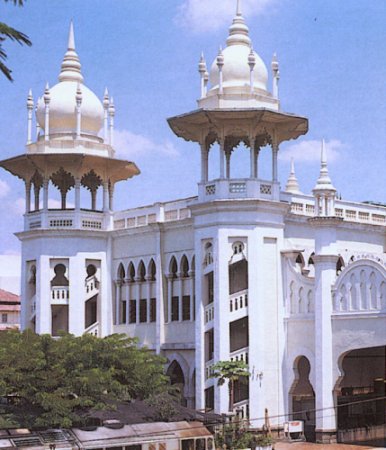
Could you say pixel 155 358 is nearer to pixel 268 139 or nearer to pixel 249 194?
pixel 249 194

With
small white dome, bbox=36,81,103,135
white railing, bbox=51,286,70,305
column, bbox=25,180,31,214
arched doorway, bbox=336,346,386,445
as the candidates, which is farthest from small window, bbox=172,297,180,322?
small white dome, bbox=36,81,103,135

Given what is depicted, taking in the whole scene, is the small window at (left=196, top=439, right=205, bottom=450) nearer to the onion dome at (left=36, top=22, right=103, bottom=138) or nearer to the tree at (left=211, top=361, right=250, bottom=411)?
the tree at (left=211, top=361, right=250, bottom=411)

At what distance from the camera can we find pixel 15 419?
1235 inches

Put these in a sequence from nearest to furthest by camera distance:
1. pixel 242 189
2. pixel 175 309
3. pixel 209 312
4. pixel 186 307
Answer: pixel 242 189 → pixel 209 312 → pixel 186 307 → pixel 175 309

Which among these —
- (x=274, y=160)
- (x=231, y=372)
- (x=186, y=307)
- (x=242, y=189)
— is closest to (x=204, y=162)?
(x=242, y=189)

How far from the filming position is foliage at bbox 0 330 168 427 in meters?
31.8

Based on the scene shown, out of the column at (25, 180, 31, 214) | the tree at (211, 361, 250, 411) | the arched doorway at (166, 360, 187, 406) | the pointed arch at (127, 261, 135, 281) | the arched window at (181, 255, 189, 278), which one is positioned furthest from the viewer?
the column at (25, 180, 31, 214)

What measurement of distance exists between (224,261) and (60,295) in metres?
9.33

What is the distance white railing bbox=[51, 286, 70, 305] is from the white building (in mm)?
57

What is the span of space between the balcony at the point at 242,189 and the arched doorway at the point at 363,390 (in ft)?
24.9

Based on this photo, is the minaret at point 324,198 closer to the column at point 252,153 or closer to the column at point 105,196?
the column at point 252,153

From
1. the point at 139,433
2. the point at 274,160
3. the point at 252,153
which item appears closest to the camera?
the point at 139,433

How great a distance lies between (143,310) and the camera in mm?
44062

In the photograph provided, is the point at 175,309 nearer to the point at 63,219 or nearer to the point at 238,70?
the point at 63,219
